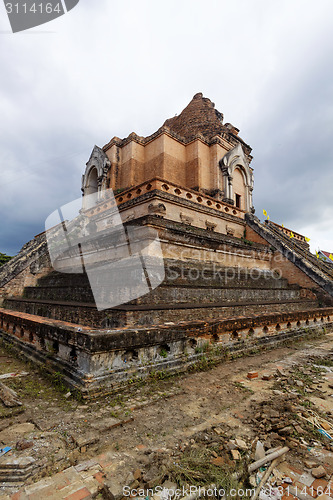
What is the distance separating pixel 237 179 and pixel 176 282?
11.0 metres

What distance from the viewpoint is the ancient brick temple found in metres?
3.56

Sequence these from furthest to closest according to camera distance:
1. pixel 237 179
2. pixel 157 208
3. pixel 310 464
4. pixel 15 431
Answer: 1. pixel 237 179
2. pixel 157 208
3. pixel 15 431
4. pixel 310 464

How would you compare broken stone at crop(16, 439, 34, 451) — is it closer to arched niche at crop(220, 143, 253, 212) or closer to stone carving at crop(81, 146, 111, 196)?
arched niche at crop(220, 143, 253, 212)

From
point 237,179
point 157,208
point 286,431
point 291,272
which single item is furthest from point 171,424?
point 237,179

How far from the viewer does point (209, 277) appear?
6.71 meters

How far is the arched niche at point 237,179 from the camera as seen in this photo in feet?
44.4

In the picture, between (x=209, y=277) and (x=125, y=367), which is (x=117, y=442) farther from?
(x=209, y=277)

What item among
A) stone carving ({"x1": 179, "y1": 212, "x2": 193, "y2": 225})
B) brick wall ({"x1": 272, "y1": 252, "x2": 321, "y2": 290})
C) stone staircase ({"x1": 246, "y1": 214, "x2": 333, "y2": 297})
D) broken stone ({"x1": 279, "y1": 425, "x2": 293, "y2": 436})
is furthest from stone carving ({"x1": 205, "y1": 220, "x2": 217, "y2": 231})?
broken stone ({"x1": 279, "y1": 425, "x2": 293, "y2": 436})

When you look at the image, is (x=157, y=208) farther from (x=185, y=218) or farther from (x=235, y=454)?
(x=235, y=454)

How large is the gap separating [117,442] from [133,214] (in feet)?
28.2

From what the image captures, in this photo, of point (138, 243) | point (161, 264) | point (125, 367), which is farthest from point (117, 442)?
point (138, 243)

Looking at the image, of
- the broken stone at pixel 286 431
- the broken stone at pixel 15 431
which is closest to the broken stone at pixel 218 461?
the broken stone at pixel 286 431

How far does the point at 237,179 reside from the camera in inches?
587

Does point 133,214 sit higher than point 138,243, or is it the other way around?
point 133,214
